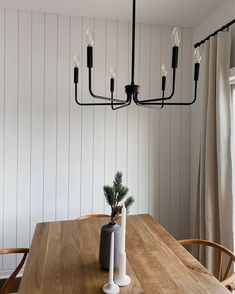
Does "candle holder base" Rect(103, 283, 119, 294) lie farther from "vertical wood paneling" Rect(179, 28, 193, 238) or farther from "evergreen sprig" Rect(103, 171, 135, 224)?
"vertical wood paneling" Rect(179, 28, 193, 238)

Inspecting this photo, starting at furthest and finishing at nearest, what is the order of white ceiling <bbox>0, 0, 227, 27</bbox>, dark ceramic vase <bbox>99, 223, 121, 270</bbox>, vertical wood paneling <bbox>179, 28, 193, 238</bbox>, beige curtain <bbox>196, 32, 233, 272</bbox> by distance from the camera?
vertical wood paneling <bbox>179, 28, 193, 238</bbox>, white ceiling <bbox>0, 0, 227, 27</bbox>, beige curtain <bbox>196, 32, 233, 272</bbox>, dark ceramic vase <bbox>99, 223, 121, 270</bbox>

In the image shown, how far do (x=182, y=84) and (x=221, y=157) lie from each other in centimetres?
104

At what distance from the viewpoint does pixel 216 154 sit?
84.2 inches

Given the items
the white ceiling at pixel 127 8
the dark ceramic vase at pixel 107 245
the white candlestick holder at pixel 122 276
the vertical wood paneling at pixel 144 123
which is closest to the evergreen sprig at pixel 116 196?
the dark ceramic vase at pixel 107 245

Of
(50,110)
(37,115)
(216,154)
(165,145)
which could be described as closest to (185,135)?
(165,145)

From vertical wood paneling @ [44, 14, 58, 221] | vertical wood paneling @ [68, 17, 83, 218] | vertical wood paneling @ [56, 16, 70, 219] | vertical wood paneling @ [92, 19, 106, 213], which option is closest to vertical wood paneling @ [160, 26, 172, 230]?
vertical wood paneling @ [92, 19, 106, 213]

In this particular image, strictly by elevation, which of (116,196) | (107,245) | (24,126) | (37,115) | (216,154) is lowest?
(107,245)

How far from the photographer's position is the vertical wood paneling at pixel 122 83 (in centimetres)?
260

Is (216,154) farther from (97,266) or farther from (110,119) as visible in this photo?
(97,266)

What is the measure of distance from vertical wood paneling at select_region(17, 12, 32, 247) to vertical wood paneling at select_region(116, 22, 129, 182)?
0.85 metres

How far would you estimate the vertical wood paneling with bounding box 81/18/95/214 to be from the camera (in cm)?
252

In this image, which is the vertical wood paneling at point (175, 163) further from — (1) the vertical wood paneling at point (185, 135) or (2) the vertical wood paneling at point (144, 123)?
(2) the vertical wood paneling at point (144, 123)

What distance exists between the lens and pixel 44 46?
2447 millimetres

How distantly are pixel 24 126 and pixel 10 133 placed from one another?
14 centimetres
